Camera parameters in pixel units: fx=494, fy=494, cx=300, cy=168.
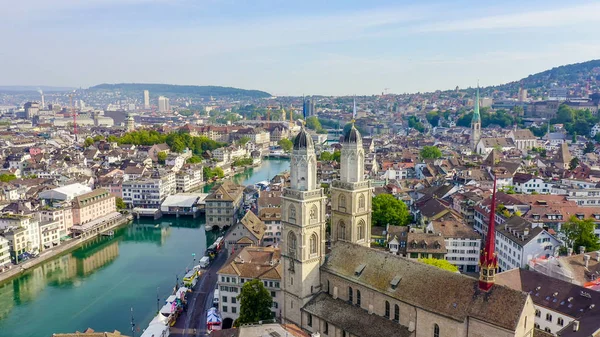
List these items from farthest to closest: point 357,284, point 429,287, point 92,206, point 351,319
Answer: point 92,206
point 357,284
point 351,319
point 429,287

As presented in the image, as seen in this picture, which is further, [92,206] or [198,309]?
[92,206]

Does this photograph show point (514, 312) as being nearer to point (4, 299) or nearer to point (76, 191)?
point (4, 299)

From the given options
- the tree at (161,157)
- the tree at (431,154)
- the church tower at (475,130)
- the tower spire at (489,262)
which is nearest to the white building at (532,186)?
the tree at (431,154)

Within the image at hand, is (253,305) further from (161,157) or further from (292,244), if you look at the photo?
(161,157)

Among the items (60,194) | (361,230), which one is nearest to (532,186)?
(361,230)

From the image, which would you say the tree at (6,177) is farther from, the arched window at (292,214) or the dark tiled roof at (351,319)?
the dark tiled roof at (351,319)

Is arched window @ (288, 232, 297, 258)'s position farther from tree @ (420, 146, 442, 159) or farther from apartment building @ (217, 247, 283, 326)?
tree @ (420, 146, 442, 159)
